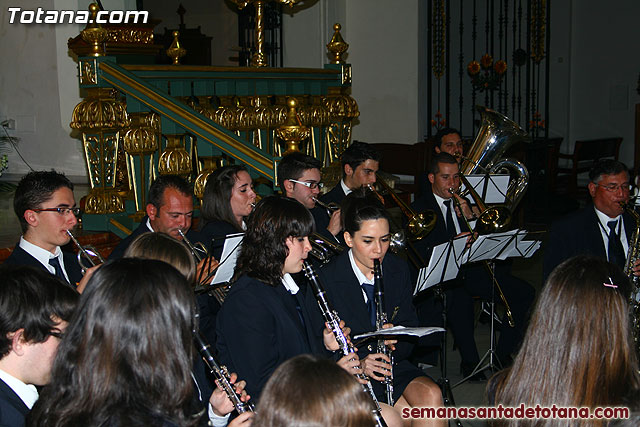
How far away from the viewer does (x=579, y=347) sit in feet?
6.88

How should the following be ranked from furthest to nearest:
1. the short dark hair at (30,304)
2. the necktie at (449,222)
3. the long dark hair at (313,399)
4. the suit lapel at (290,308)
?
the necktie at (449,222), the suit lapel at (290,308), the short dark hair at (30,304), the long dark hair at (313,399)

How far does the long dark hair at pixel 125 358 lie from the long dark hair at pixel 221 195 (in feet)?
8.78

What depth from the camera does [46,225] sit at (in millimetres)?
3682

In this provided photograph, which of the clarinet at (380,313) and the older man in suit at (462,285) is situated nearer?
the clarinet at (380,313)

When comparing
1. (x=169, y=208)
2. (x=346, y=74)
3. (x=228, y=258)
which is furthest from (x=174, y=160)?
(x=346, y=74)

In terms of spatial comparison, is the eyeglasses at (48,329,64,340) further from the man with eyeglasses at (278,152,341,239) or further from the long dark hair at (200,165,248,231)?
the man with eyeglasses at (278,152,341,239)

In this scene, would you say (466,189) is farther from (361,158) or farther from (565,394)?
(565,394)

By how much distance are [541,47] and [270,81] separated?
662 centimetres

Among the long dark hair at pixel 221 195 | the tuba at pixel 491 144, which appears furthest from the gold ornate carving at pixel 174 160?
the tuba at pixel 491 144

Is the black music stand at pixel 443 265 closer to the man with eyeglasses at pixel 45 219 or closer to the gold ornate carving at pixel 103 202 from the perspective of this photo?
the man with eyeglasses at pixel 45 219

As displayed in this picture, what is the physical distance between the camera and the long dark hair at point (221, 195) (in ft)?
15.1

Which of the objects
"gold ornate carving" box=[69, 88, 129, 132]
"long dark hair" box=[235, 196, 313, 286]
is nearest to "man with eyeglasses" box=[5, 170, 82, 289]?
"long dark hair" box=[235, 196, 313, 286]

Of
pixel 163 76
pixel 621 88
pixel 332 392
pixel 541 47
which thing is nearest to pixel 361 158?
pixel 163 76

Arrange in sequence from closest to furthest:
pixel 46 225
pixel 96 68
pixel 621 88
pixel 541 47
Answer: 1. pixel 46 225
2. pixel 96 68
3. pixel 541 47
4. pixel 621 88
